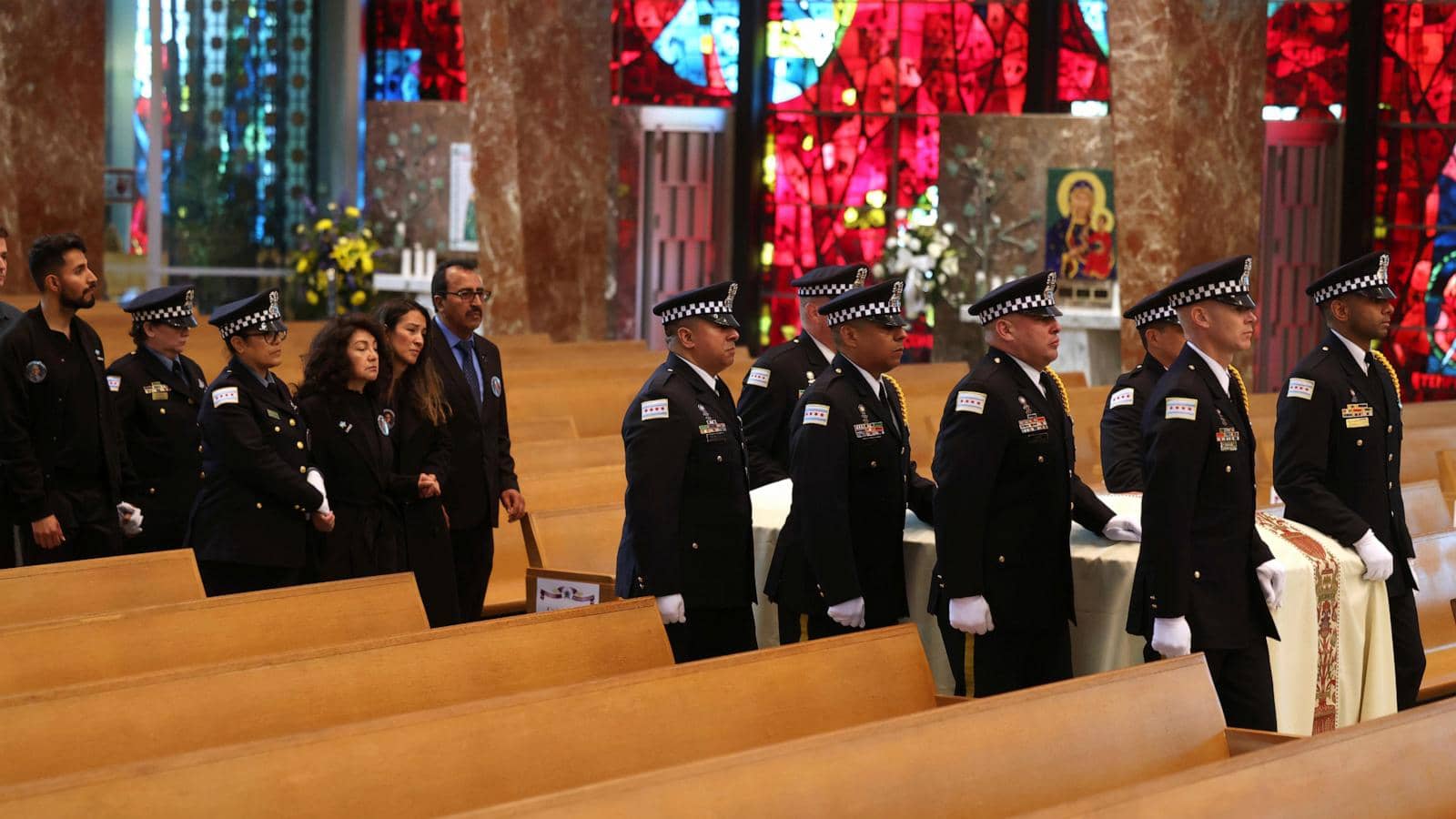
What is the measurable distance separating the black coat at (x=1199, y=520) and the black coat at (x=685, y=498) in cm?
104

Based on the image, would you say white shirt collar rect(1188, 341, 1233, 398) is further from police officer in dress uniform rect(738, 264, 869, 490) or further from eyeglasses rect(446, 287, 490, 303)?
eyeglasses rect(446, 287, 490, 303)

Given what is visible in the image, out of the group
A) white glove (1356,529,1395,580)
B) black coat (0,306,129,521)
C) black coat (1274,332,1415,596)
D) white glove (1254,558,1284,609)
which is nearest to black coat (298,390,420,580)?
black coat (0,306,129,521)

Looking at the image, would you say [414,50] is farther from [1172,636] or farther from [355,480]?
[1172,636]

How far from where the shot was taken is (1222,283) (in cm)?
436

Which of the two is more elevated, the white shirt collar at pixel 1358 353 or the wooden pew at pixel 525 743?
the white shirt collar at pixel 1358 353

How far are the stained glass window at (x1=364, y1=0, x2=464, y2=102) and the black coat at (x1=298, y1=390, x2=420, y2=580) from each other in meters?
11.2

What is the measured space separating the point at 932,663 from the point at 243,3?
1233cm

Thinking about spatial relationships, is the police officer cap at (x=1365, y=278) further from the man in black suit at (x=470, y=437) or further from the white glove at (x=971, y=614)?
the man in black suit at (x=470, y=437)

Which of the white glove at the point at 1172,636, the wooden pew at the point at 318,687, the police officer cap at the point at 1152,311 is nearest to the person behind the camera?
the wooden pew at the point at 318,687

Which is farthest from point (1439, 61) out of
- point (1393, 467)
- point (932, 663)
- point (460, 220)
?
point (932, 663)

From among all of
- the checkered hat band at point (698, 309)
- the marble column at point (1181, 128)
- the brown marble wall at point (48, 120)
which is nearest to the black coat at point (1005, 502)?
the checkered hat band at point (698, 309)

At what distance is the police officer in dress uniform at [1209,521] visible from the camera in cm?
420

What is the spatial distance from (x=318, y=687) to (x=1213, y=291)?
2352 millimetres

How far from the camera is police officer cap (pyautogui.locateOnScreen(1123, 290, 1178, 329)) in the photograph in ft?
15.3
